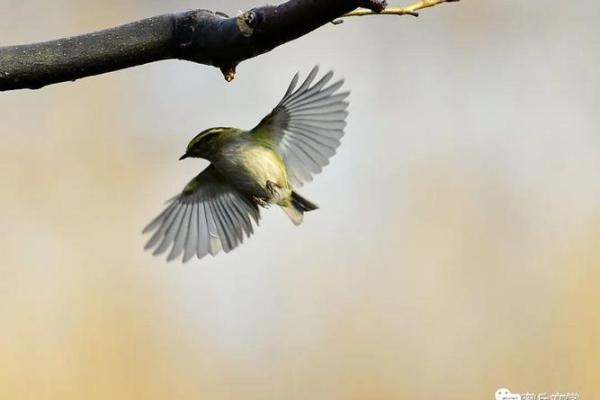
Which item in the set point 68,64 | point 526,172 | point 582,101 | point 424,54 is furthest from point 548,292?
point 68,64

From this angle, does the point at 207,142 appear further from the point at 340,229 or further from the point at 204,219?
the point at 340,229

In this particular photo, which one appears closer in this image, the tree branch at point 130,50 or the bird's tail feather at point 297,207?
the tree branch at point 130,50

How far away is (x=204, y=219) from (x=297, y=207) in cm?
16

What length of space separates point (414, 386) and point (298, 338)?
0.19m

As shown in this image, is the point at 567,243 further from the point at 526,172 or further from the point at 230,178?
the point at 230,178

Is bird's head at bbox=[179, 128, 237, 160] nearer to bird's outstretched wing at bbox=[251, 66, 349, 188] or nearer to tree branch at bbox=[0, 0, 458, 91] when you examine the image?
bird's outstretched wing at bbox=[251, 66, 349, 188]

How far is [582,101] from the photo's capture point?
4.07 ft

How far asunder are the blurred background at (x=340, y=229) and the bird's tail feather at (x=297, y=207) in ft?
2.13

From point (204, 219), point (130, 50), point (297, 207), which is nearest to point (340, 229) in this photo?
point (204, 219)

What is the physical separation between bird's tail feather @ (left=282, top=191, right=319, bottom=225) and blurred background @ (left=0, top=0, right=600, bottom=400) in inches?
25.6

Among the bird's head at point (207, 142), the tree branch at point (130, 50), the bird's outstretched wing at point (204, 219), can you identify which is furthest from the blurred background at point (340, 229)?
the tree branch at point (130, 50)

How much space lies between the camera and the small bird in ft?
1.78

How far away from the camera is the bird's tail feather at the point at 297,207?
53 cm

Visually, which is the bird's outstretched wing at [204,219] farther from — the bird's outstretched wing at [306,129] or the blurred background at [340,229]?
the blurred background at [340,229]
